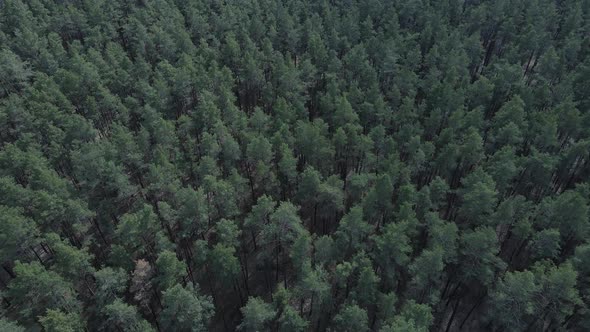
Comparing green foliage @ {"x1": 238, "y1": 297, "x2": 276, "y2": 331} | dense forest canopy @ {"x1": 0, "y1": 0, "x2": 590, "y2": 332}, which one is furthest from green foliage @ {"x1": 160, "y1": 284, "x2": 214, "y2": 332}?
green foliage @ {"x1": 238, "y1": 297, "x2": 276, "y2": 331}

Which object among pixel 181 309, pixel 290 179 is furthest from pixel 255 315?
pixel 290 179

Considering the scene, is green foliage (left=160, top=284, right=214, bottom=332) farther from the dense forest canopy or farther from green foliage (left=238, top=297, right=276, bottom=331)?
green foliage (left=238, top=297, right=276, bottom=331)

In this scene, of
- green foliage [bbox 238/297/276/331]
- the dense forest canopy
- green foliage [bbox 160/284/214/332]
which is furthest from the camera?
the dense forest canopy

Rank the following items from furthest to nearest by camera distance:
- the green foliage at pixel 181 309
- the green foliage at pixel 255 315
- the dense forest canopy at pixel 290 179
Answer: the dense forest canopy at pixel 290 179, the green foliage at pixel 255 315, the green foliage at pixel 181 309

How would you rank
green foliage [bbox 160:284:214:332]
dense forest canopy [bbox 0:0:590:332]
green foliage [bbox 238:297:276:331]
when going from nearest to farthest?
1. green foliage [bbox 160:284:214:332]
2. green foliage [bbox 238:297:276:331]
3. dense forest canopy [bbox 0:0:590:332]

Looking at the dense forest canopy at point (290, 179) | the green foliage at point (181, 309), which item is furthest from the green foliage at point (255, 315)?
the green foliage at point (181, 309)

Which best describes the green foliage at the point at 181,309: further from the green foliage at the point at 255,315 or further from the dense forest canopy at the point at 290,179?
the green foliage at the point at 255,315

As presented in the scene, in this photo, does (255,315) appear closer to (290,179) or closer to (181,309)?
(181,309)

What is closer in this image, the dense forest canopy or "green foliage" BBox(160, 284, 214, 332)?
"green foliage" BBox(160, 284, 214, 332)
